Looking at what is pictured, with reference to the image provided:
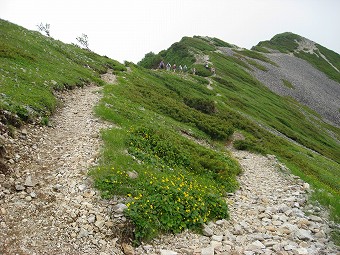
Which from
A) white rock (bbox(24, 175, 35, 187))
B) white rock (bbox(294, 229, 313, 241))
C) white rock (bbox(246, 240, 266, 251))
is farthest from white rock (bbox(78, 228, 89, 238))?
white rock (bbox(294, 229, 313, 241))

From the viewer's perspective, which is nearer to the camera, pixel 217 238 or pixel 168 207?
pixel 217 238

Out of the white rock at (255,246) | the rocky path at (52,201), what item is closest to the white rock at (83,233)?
the rocky path at (52,201)

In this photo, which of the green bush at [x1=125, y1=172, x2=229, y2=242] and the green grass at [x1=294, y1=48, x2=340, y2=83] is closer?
the green bush at [x1=125, y1=172, x2=229, y2=242]

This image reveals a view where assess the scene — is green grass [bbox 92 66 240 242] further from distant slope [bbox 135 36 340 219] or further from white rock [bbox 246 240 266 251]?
distant slope [bbox 135 36 340 219]

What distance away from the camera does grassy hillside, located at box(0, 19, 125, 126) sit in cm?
1873

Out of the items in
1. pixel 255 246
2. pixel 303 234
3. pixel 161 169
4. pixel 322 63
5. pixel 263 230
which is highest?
pixel 322 63

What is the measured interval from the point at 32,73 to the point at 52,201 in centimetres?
1812

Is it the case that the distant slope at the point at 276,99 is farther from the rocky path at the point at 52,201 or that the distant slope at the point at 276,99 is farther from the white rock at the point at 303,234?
the rocky path at the point at 52,201

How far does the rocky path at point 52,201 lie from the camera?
10.2 meters

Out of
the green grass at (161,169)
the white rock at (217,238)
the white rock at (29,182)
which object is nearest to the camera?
the white rock at (217,238)

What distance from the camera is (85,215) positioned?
38.1 ft

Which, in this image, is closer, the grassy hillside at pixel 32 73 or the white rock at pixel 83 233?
the white rock at pixel 83 233

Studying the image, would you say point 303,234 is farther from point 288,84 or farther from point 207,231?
point 288,84

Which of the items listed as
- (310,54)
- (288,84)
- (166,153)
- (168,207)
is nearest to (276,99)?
(288,84)
